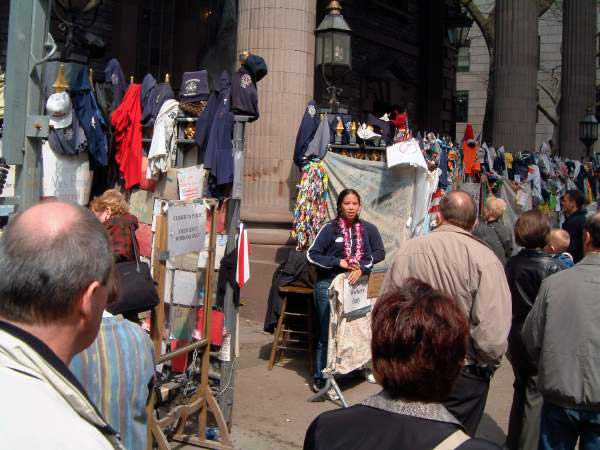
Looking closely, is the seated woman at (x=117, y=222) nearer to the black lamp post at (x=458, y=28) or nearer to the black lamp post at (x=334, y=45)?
the black lamp post at (x=334, y=45)

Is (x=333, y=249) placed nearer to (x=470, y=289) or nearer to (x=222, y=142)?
(x=222, y=142)

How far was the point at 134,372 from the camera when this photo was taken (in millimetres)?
3080

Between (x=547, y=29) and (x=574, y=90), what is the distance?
73.7 ft

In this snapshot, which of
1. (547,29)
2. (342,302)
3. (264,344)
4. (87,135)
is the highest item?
(547,29)

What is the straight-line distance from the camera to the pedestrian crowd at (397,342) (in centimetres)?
144

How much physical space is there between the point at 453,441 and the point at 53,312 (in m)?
1.04

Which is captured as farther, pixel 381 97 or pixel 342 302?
pixel 381 97

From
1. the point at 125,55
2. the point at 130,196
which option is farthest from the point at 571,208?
the point at 125,55

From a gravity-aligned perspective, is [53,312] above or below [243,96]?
below

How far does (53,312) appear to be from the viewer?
5.32 feet

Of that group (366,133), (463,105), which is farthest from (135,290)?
(463,105)

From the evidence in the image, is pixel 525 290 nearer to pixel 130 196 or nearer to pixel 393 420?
pixel 393 420

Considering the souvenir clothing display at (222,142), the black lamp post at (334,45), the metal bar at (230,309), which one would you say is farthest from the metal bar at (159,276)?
the black lamp post at (334,45)

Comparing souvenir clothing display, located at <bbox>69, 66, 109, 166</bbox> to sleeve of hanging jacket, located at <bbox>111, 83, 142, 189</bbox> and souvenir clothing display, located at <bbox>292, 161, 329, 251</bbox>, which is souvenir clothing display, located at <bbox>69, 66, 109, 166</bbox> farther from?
souvenir clothing display, located at <bbox>292, 161, 329, 251</bbox>
